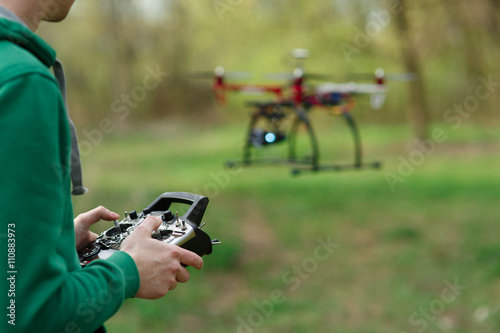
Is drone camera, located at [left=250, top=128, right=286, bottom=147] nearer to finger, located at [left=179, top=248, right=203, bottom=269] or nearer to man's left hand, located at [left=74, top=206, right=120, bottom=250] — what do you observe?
man's left hand, located at [left=74, top=206, right=120, bottom=250]

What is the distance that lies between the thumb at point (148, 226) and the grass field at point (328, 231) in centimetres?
758

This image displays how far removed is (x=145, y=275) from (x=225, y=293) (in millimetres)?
9196

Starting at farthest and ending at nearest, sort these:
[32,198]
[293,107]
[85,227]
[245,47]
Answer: [245,47]
[293,107]
[85,227]
[32,198]

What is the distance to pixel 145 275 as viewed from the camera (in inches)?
45.9

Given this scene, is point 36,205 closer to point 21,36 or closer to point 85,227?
point 21,36

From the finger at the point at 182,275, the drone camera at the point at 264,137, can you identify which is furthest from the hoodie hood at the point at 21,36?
the drone camera at the point at 264,137

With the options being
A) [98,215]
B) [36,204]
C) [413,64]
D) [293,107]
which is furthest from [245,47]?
[36,204]

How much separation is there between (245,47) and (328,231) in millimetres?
4910

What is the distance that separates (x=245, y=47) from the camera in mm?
13945

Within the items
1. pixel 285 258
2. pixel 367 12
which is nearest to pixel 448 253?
pixel 285 258

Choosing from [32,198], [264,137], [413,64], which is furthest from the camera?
[413,64]

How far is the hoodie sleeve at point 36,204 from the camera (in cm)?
95

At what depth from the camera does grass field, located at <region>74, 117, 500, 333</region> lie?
9.18 metres

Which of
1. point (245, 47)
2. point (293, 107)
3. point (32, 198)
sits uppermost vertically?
point (245, 47)
